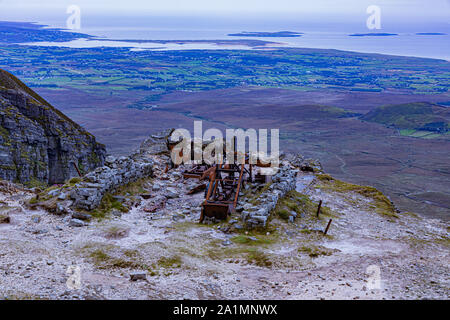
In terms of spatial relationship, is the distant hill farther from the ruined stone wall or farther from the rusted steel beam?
the ruined stone wall

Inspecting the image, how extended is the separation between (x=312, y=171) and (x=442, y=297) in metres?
23.5

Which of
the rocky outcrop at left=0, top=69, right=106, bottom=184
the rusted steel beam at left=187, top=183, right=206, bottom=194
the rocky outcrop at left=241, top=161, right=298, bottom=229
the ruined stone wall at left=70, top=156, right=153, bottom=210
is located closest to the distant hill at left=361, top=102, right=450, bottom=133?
the rocky outcrop at left=0, top=69, right=106, bottom=184

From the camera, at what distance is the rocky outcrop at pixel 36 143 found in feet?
151

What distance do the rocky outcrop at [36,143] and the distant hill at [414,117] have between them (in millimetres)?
127030

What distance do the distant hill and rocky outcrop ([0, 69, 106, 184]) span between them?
127030mm

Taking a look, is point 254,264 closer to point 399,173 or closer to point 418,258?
point 418,258

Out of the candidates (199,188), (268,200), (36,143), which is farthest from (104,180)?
(36,143)

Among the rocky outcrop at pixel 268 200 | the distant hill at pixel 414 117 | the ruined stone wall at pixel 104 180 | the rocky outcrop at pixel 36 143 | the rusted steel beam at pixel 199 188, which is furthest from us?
the distant hill at pixel 414 117

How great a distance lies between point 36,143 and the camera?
164 feet

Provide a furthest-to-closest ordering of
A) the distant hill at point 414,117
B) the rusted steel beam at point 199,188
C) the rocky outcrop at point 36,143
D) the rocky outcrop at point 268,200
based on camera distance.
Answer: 1. the distant hill at point 414,117
2. the rocky outcrop at point 36,143
3. the rusted steel beam at point 199,188
4. the rocky outcrop at point 268,200

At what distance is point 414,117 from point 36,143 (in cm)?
14485

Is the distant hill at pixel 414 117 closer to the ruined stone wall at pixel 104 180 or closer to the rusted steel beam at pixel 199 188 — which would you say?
the rusted steel beam at pixel 199 188

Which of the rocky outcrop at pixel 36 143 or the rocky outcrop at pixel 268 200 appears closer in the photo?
the rocky outcrop at pixel 268 200

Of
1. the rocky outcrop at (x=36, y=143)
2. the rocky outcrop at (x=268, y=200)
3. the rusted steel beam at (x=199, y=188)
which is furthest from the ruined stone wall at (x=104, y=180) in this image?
the rocky outcrop at (x=36, y=143)
